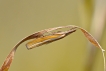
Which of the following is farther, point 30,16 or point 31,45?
point 30,16

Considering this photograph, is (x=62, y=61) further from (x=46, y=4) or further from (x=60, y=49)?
(x=46, y=4)

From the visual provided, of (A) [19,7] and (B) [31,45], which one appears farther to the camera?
(A) [19,7]

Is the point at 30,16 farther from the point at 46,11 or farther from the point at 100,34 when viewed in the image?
the point at 100,34

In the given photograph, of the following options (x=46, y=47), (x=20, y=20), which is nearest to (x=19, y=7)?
(x=20, y=20)

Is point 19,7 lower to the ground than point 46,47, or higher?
higher

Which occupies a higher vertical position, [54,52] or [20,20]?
[20,20]

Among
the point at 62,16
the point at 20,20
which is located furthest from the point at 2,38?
the point at 62,16
